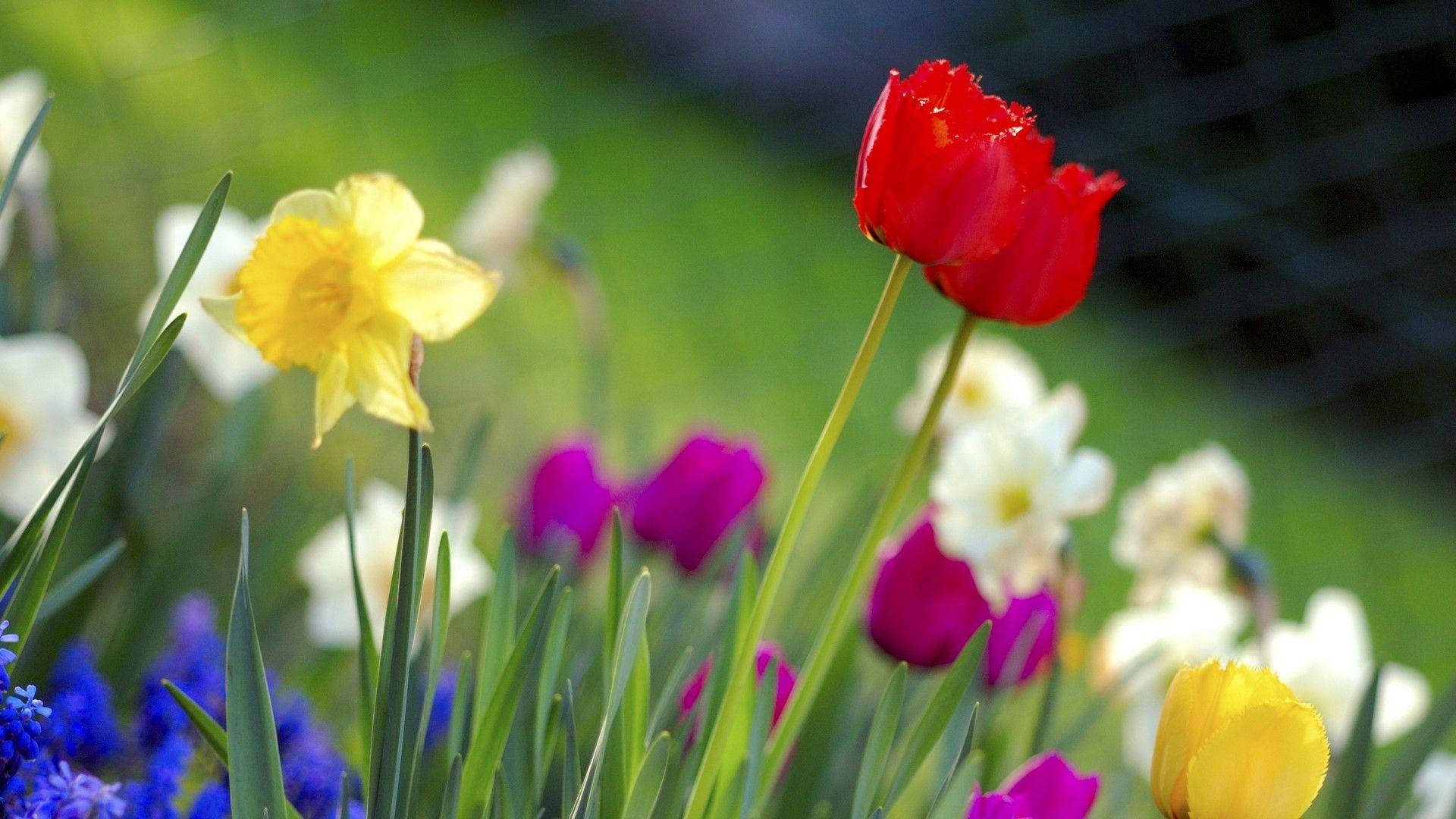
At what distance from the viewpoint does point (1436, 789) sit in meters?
0.62

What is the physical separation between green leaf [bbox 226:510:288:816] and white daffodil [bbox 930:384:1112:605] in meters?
0.32

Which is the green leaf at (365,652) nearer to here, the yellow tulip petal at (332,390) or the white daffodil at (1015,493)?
the yellow tulip petal at (332,390)

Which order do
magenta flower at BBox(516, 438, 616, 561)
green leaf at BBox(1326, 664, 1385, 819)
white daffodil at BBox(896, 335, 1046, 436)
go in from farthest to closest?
white daffodil at BBox(896, 335, 1046, 436), magenta flower at BBox(516, 438, 616, 561), green leaf at BBox(1326, 664, 1385, 819)

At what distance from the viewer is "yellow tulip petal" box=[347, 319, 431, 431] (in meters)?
0.31

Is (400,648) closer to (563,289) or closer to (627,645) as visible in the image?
(627,645)

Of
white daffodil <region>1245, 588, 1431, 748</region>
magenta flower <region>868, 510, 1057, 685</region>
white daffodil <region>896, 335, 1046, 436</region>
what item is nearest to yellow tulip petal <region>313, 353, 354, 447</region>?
magenta flower <region>868, 510, 1057, 685</region>

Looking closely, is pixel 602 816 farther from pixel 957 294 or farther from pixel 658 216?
pixel 658 216

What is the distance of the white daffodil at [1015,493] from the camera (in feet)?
1.90

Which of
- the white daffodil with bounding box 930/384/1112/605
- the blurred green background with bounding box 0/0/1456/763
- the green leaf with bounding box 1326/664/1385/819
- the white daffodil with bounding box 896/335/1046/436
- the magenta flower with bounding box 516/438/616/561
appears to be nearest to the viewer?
the green leaf with bounding box 1326/664/1385/819

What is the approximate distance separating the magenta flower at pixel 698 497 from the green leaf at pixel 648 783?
0.31 metres

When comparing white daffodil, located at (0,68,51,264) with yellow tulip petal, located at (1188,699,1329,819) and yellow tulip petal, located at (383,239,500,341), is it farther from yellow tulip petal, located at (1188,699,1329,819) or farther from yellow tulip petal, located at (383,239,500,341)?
yellow tulip petal, located at (1188,699,1329,819)

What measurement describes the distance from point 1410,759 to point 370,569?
1.53ft

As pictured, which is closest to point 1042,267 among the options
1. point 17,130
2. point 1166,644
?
point 1166,644

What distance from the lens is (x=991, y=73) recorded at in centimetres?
328
